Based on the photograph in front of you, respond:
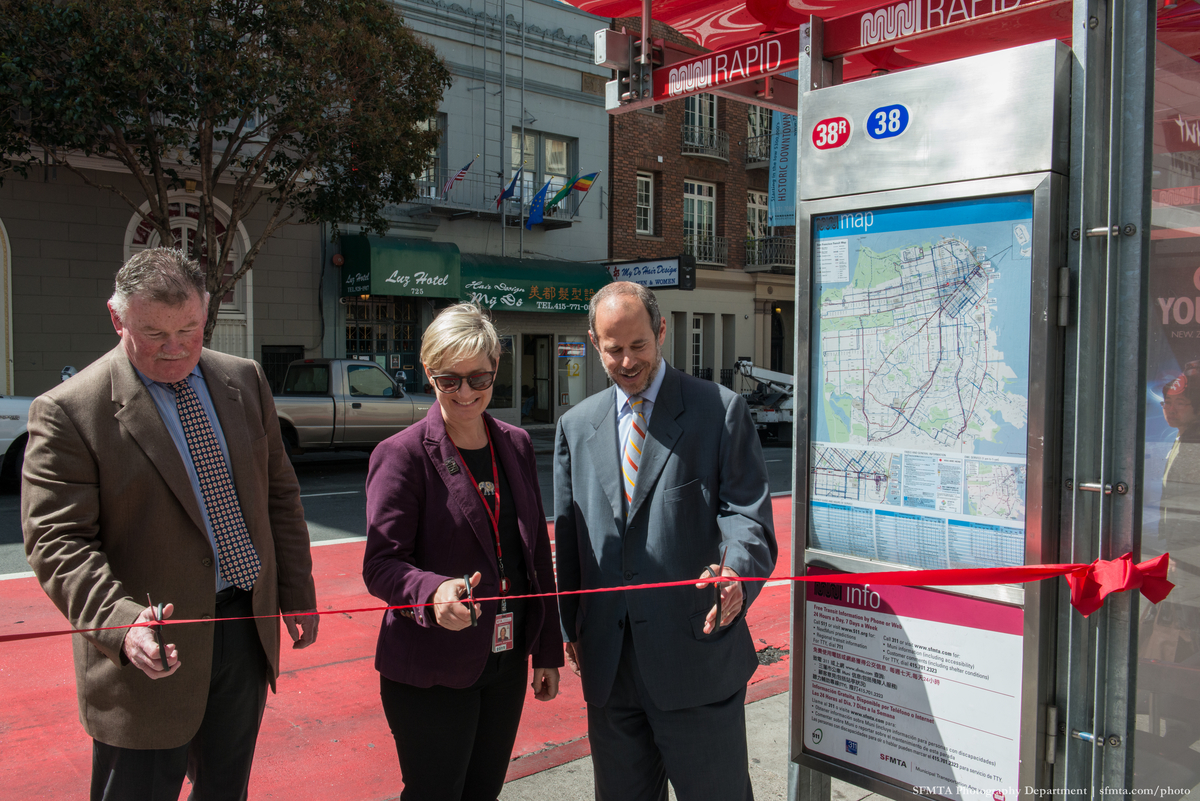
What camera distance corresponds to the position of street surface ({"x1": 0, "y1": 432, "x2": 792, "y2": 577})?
27.3ft

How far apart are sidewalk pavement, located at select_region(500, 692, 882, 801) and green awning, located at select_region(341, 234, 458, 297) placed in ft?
49.1

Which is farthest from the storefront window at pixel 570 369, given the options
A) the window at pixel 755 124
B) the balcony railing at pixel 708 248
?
the window at pixel 755 124

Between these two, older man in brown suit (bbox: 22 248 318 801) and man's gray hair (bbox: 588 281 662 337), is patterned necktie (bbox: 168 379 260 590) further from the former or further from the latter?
man's gray hair (bbox: 588 281 662 337)

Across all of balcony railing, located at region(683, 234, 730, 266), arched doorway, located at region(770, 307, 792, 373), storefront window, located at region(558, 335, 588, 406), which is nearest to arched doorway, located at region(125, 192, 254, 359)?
storefront window, located at region(558, 335, 588, 406)

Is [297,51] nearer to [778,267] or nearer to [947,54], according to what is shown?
[947,54]

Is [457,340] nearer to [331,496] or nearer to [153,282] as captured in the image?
[153,282]

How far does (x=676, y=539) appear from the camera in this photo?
259cm

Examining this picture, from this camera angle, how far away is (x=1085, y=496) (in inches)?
87.3

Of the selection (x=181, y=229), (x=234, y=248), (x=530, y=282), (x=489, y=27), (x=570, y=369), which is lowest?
(x=570, y=369)

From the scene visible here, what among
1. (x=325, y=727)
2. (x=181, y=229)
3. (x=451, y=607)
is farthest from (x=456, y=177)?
(x=451, y=607)

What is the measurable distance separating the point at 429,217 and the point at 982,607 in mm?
18440

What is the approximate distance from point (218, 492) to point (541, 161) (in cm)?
1999

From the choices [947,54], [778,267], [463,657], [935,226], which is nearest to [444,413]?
[463,657]

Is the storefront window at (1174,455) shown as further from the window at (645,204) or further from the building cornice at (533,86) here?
the window at (645,204)
